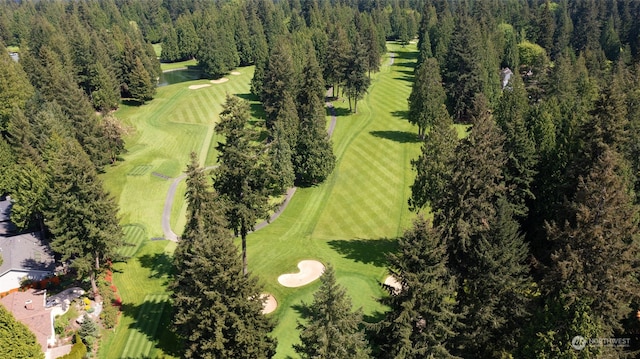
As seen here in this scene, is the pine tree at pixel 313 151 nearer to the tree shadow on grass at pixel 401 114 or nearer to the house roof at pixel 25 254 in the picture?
the tree shadow on grass at pixel 401 114

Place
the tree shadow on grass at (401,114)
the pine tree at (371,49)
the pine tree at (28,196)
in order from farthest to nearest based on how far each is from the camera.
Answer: the pine tree at (371,49) → the tree shadow on grass at (401,114) → the pine tree at (28,196)

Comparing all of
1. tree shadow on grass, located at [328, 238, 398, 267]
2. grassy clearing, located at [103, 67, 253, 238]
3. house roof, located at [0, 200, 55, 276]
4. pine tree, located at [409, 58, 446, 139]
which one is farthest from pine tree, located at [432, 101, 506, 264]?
pine tree, located at [409, 58, 446, 139]

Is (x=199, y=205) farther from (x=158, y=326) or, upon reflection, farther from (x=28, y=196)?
(x=28, y=196)

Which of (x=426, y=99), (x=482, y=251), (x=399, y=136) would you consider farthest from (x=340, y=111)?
(x=482, y=251)

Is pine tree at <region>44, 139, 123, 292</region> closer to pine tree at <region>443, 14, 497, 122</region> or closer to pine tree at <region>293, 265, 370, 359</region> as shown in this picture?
pine tree at <region>293, 265, 370, 359</region>

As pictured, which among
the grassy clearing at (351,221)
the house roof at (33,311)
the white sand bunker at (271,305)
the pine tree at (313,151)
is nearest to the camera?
the house roof at (33,311)

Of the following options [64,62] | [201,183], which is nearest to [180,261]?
[201,183]

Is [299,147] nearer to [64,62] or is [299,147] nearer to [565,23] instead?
[64,62]

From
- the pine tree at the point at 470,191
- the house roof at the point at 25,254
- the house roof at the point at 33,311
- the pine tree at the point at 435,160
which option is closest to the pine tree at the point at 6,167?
the house roof at the point at 25,254
